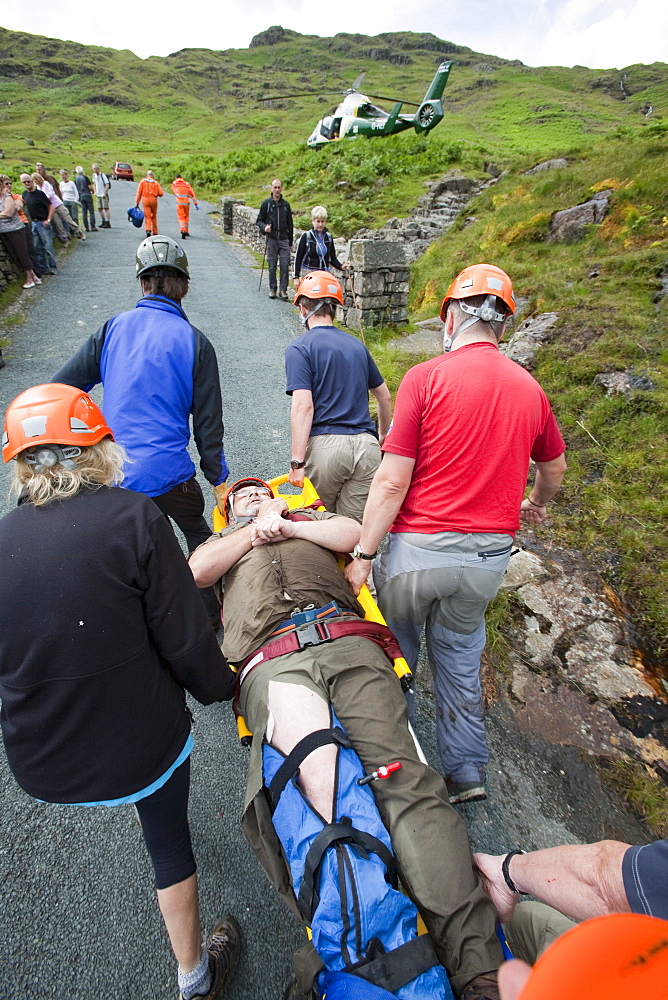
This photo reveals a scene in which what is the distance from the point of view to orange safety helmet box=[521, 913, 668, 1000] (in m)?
0.58

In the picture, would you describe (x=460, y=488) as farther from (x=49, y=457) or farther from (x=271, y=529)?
(x=49, y=457)

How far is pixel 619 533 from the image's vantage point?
388cm

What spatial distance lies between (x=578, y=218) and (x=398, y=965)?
10.6 m

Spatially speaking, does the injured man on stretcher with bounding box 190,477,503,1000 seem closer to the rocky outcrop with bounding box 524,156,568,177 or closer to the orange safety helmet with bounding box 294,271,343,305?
the orange safety helmet with bounding box 294,271,343,305

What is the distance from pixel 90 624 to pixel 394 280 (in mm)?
8424

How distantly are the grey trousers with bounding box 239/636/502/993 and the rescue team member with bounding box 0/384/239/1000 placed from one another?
0.39 m

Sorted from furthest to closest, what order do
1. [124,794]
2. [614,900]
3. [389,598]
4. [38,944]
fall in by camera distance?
[389,598]
[38,944]
[124,794]
[614,900]

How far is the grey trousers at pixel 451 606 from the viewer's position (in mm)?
2199

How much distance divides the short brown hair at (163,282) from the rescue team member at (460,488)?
63.1 inches

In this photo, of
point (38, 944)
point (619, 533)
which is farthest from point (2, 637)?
point (619, 533)

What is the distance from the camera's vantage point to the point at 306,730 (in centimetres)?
189

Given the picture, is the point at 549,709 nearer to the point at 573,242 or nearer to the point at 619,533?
the point at 619,533

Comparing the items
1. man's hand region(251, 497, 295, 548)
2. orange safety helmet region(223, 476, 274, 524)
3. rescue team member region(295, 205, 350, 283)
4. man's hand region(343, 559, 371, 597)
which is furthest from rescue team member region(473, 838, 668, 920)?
rescue team member region(295, 205, 350, 283)

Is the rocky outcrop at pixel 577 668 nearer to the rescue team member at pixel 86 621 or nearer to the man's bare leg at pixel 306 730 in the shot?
the man's bare leg at pixel 306 730
